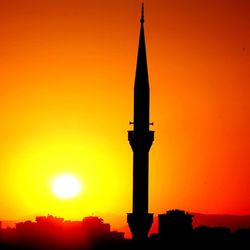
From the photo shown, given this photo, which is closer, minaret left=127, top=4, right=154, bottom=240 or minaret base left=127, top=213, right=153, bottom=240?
minaret base left=127, top=213, right=153, bottom=240

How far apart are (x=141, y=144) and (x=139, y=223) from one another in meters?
6.15

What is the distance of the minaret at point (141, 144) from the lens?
2271 inches

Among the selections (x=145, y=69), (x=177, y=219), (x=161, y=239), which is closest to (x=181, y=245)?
(x=161, y=239)

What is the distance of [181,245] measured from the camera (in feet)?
299

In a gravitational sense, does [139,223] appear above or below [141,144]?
below

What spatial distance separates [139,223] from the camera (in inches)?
2265

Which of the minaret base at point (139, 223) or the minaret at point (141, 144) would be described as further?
the minaret at point (141, 144)

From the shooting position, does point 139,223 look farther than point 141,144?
No

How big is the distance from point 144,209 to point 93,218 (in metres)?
86.6

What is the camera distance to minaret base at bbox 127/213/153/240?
57.1 m

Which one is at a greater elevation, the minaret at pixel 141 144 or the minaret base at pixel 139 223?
the minaret at pixel 141 144

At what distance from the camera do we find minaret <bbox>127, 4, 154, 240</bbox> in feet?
189

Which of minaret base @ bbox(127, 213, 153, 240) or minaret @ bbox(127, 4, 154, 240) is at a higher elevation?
minaret @ bbox(127, 4, 154, 240)

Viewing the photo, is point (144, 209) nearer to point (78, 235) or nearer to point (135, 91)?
point (135, 91)
